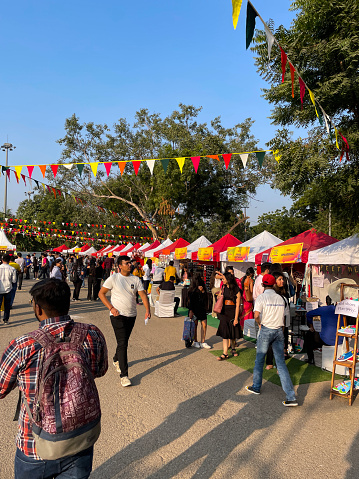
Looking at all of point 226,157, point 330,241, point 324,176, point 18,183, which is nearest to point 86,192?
point 18,183

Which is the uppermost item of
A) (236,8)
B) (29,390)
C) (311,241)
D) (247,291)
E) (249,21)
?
(249,21)

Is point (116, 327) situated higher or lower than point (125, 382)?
higher

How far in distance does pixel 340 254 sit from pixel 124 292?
20.8 feet

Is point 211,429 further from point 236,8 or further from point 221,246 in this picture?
point 221,246

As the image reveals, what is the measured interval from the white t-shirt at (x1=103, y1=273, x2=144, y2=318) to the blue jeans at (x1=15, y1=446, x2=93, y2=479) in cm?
382

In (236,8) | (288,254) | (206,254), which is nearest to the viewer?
(236,8)

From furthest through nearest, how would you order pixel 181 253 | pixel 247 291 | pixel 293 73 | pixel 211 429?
1. pixel 181 253
2. pixel 247 291
3. pixel 293 73
4. pixel 211 429

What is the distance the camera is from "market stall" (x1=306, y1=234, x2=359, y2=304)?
9.64 m

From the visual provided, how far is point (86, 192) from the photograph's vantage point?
123 ft

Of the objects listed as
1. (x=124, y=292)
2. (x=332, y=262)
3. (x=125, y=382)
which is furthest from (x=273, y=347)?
(x=332, y=262)

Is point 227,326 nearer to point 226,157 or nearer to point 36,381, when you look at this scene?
point 36,381

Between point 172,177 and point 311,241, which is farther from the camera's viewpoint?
point 172,177

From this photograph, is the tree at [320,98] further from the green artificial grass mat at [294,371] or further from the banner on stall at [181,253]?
the banner on stall at [181,253]

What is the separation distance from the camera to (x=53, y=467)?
196 centimetres
